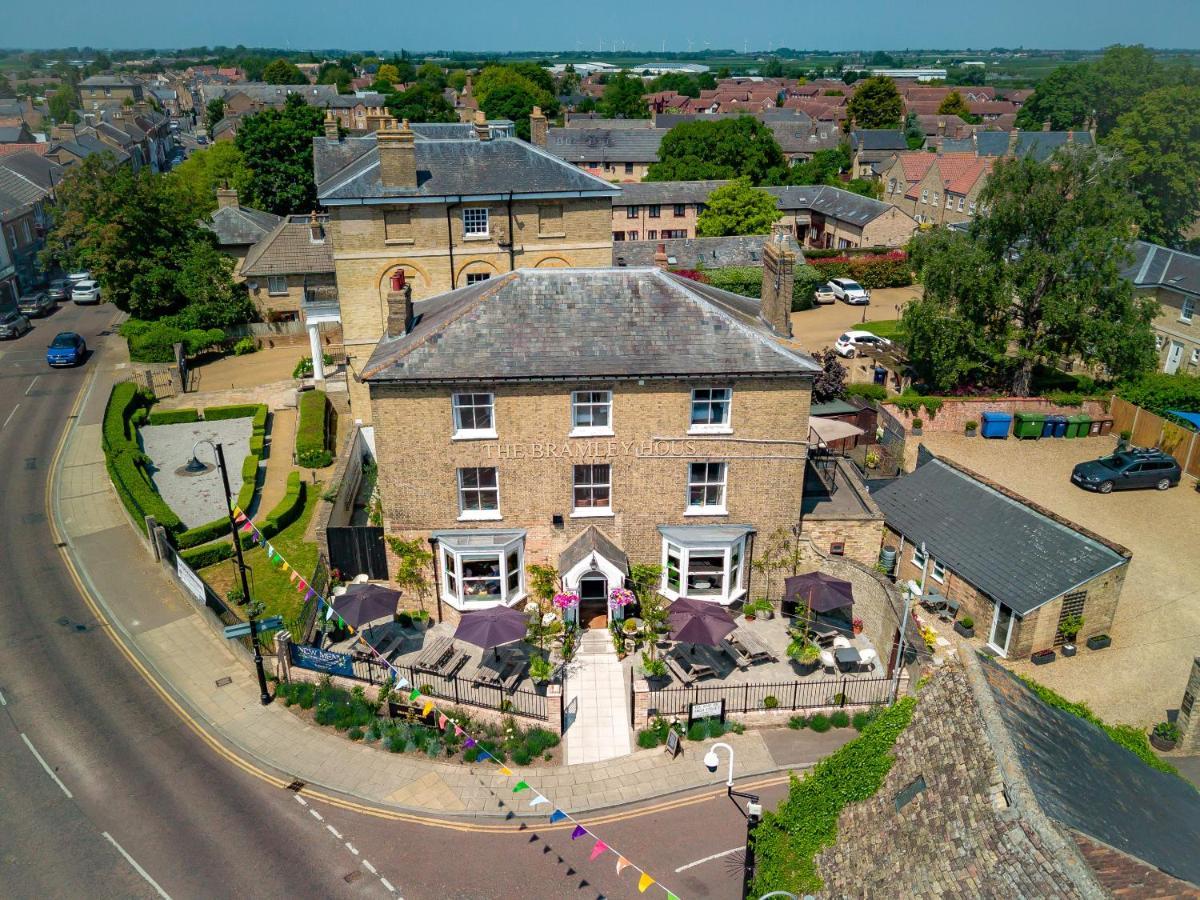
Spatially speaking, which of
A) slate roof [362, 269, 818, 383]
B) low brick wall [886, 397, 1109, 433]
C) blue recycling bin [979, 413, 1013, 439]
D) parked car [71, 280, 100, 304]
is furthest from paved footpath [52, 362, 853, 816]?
parked car [71, 280, 100, 304]

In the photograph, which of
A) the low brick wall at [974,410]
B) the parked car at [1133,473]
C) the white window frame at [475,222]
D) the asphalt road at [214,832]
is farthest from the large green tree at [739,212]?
the asphalt road at [214,832]

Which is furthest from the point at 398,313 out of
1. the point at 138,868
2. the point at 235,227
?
the point at 235,227

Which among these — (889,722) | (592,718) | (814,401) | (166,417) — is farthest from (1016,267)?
(166,417)

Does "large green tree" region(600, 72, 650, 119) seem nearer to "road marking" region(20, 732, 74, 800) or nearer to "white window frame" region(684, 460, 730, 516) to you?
"white window frame" region(684, 460, 730, 516)

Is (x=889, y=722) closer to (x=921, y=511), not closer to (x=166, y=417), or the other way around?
(x=921, y=511)

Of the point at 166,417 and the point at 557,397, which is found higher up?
the point at 557,397

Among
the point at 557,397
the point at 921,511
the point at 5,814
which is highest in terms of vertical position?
the point at 557,397
